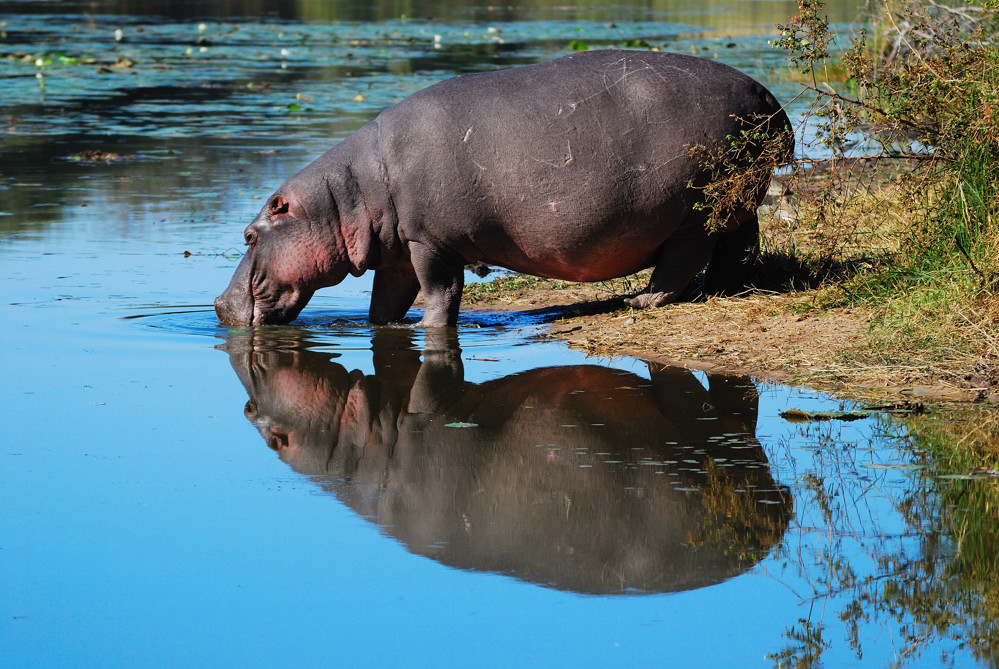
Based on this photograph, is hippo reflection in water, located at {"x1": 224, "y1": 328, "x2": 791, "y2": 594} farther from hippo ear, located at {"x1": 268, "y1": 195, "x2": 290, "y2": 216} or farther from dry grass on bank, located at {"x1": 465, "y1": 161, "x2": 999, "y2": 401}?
hippo ear, located at {"x1": 268, "y1": 195, "x2": 290, "y2": 216}

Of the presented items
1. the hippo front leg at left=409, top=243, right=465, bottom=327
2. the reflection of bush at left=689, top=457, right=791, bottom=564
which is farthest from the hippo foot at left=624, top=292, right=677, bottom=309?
the reflection of bush at left=689, top=457, right=791, bottom=564

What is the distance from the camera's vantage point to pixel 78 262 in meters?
9.32

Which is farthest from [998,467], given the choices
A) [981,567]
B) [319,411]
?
[319,411]

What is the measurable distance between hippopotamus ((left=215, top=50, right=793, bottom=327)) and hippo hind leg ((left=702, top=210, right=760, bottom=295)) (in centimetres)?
3

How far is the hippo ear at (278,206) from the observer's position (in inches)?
305

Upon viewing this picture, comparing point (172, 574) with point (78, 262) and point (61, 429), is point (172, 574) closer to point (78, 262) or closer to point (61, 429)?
point (61, 429)

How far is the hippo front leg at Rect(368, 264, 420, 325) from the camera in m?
7.89

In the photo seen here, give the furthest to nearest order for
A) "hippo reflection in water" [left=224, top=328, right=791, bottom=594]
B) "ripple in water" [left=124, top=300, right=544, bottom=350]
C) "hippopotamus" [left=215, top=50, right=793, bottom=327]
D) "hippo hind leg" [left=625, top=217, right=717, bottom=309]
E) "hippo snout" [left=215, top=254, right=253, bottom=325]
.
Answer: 1. "hippo snout" [left=215, top=254, right=253, bottom=325]
2. "hippo hind leg" [left=625, top=217, right=717, bottom=309]
3. "ripple in water" [left=124, top=300, right=544, bottom=350]
4. "hippopotamus" [left=215, top=50, right=793, bottom=327]
5. "hippo reflection in water" [left=224, top=328, right=791, bottom=594]

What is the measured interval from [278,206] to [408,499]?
3635mm

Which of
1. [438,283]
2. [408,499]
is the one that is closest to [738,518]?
[408,499]

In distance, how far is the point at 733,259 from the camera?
7.91 meters

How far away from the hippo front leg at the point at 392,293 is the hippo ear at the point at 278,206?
A: 0.65 m

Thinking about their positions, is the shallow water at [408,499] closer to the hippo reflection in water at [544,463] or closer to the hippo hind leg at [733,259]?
the hippo reflection in water at [544,463]

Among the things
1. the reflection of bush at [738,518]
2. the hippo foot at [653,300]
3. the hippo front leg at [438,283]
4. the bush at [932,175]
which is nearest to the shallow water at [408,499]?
the reflection of bush at [738,518]
